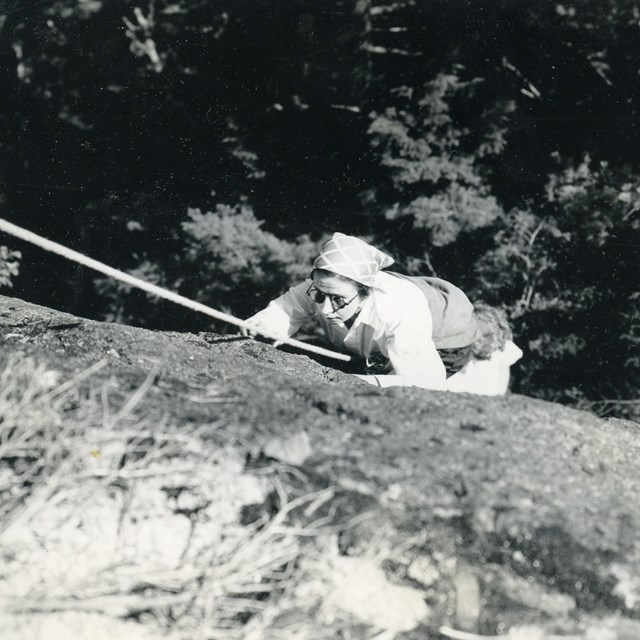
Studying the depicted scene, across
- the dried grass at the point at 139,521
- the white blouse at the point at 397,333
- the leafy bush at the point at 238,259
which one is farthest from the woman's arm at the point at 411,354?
the leafy bush at the point at 238,259

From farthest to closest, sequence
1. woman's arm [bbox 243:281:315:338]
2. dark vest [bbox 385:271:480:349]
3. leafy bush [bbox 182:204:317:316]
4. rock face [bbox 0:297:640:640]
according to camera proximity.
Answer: leafy bush [bbox 182:204:317:316] → woman's arm [bbox 243:281:315:338] → dark vest [bbox 385:271:480:349] → rock face [bbox 0:297:640:640]

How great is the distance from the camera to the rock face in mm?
1818

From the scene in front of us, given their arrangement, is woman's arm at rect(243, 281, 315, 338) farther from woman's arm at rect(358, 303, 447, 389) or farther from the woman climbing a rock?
woman's arm at rect(358, 303, 447, 389)

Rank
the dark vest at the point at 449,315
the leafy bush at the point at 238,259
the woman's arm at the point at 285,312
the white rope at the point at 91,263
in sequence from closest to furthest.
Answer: the white rope at the point at 91,263 → the dark vest at the point at 449,315 → the woman's arm at the point at 285,312 → the leafy bush at the point at 238,259

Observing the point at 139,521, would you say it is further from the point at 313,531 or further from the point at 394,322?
the point at 394,322

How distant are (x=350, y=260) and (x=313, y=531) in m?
1.77

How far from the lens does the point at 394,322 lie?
11.0 ft

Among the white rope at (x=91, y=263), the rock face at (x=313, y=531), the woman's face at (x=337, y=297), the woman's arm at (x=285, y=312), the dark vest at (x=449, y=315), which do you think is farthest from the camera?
the woman's arm at (x=285, y=312)

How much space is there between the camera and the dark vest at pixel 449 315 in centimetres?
365

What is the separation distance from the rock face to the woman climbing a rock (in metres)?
1.11

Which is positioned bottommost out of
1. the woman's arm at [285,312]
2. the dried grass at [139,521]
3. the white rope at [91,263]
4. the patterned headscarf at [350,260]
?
the dried grass at [139,521]

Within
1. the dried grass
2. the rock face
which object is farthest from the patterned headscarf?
the dried grass

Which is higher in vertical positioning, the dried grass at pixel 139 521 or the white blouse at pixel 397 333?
the white blouse at pixel 397 333

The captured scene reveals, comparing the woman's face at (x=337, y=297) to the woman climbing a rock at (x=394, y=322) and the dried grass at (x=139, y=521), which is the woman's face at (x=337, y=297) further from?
the dried grass at (x=139, y=521)
